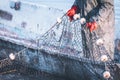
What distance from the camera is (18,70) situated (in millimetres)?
7723

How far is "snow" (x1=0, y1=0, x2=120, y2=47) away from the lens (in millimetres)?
8875

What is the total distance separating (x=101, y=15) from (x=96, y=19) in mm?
118

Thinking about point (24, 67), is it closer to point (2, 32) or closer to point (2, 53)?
point (2, 53)

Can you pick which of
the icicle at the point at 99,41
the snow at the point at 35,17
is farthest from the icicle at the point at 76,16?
the snow at the point at 35,17

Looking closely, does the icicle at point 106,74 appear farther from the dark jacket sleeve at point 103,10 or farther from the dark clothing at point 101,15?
the dark jacket sleeve at point 103,10

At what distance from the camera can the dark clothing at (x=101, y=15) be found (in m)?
6.42

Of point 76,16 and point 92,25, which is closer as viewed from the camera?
point 92,25

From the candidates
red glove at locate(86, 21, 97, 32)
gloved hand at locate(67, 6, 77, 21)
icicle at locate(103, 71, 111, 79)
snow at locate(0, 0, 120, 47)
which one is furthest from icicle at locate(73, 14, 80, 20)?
snow at locate(0, 0, 120, 47)

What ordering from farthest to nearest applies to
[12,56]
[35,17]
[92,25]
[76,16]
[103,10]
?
[35,17] → [12,56] → [76,16] → [103,10] → [92,25]

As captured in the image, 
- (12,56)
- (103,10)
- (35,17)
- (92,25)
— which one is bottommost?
(12,56)

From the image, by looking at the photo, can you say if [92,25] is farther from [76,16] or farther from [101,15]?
[76,16]

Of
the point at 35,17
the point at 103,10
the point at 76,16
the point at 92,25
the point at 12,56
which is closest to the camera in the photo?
the point at 92,25

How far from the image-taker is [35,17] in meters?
9.14

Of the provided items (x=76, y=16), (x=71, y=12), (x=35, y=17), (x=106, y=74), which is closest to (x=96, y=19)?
(x=76, y=16)
